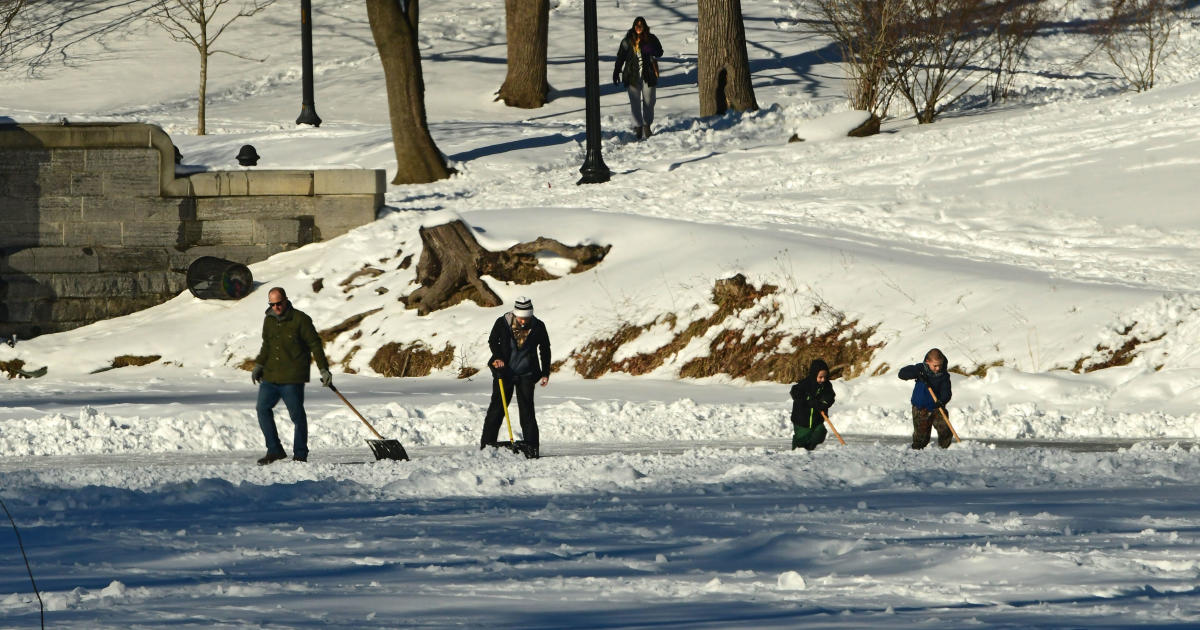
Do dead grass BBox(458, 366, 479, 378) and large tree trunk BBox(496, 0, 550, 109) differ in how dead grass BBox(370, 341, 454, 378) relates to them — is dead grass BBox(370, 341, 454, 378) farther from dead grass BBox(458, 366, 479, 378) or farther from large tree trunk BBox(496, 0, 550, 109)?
large tree trunk BBox(496, 0, 550, 109)

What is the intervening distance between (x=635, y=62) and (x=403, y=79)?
4276mm

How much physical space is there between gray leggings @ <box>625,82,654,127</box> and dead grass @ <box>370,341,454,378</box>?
9070mm

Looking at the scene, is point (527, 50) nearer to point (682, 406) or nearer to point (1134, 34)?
point (1134, 34)

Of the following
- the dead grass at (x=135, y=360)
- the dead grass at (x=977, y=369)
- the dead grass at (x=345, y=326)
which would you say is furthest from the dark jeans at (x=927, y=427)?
the dead grass at (x=135, y=360)

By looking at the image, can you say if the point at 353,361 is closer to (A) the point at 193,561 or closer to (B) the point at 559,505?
(B) the point at 559,505

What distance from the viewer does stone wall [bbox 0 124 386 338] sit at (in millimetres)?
19469

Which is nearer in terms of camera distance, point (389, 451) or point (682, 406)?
point (389, 451)

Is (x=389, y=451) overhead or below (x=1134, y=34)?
below

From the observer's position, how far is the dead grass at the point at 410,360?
17.0m

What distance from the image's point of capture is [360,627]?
5.48 metres

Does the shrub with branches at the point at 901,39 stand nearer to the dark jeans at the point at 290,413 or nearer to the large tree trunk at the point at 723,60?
the large tree trunk at the point at 723,60

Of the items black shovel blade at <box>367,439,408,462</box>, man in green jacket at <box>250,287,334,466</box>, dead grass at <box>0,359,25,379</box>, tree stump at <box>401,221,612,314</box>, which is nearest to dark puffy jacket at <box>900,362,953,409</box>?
black shovel blade at <box>367,439,408,462</box>

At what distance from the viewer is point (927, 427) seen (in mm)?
11547

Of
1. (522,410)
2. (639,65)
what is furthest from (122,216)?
(522,410)
